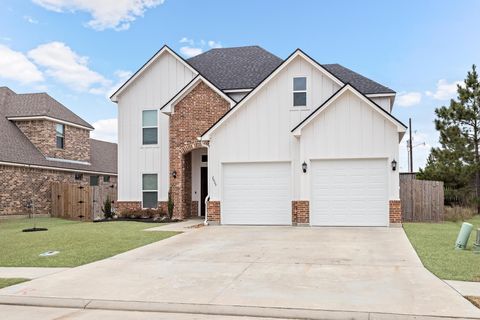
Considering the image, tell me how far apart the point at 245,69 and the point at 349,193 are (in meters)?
9.98

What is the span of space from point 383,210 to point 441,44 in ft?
24.3

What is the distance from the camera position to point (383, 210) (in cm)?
1806

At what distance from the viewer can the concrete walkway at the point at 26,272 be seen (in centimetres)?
1005

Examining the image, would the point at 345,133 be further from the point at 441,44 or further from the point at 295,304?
the point at 295,304

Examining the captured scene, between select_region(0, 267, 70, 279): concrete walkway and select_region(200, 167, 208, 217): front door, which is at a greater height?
select_region(200, 167, 208, 217): front door

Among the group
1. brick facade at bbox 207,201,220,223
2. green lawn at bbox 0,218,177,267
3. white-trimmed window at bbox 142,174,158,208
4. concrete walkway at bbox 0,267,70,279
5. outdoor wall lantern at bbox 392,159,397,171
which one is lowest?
concrete walkway at bbox 0,267,70,279

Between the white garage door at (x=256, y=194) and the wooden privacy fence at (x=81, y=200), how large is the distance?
28.9 ft

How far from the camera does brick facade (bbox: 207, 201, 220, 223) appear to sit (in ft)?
64.8

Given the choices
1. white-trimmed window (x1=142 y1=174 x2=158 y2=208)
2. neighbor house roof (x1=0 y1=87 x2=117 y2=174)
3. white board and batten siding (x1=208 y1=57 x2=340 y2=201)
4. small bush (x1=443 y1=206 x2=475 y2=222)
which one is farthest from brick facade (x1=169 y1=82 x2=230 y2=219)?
small bush (x1=443 y1=206 x2=475 y2=222)

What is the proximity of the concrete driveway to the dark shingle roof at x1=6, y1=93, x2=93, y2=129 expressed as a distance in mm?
20527

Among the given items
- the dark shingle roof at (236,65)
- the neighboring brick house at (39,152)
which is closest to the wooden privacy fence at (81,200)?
the neighboring brick house at (39,152)

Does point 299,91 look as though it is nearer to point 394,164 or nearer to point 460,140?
point 394,164

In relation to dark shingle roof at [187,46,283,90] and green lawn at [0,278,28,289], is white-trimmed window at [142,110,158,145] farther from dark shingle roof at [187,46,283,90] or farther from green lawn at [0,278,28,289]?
green lawn at [0,278,28,289]

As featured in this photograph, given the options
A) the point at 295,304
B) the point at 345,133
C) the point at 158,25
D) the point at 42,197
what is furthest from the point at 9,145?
the point at 295,304
